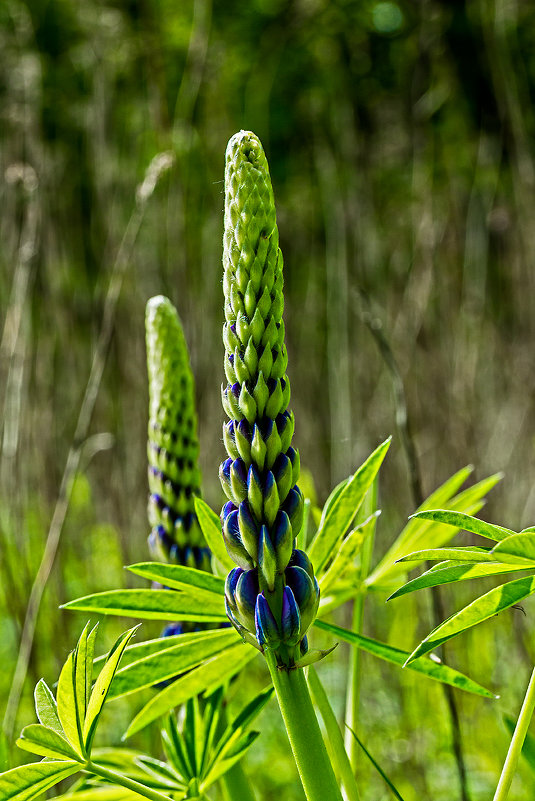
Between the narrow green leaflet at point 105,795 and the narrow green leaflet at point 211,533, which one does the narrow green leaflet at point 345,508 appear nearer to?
the narrow green leaflet at point 211,533

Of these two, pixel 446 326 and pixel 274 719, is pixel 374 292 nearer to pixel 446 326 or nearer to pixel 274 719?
pixel 446 326

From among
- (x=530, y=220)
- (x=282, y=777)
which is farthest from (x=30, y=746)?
(x=530, y=220)

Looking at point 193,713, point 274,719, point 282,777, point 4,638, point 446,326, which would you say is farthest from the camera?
point 446,326

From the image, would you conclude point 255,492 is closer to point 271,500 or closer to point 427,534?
point 271,500

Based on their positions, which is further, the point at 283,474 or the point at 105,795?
the point at 105,795

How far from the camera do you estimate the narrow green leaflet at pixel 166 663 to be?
491 mm

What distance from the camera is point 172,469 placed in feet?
2.14

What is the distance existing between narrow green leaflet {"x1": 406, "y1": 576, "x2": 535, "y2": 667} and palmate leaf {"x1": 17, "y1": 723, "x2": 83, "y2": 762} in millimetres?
196

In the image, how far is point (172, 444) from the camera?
2.12ft

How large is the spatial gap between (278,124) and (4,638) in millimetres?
4015

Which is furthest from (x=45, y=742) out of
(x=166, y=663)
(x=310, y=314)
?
(x=310, y=314)

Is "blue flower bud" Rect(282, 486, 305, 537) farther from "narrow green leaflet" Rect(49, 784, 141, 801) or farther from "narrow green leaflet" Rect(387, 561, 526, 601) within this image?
"narrow green leaflet" Rect(49, 784, 141, 801)

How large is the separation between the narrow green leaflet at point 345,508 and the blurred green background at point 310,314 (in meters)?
0.39

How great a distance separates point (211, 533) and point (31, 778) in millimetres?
193
